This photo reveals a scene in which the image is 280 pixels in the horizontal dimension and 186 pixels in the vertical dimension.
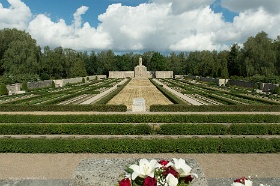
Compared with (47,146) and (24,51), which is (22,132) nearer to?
(47,146)

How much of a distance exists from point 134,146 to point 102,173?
6.62 m

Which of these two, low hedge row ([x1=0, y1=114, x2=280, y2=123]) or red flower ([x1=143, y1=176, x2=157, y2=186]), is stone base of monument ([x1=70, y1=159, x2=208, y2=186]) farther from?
low hedge row ([x1=0, y1=114, x2=280, y2=123])

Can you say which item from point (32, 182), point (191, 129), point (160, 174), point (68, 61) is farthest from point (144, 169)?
point (68, 61)

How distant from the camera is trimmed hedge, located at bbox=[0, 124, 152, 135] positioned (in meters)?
12.2

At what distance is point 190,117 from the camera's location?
15.0 m

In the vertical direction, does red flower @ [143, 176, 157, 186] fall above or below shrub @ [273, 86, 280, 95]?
above

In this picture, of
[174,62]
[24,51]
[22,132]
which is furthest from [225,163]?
[174,62]

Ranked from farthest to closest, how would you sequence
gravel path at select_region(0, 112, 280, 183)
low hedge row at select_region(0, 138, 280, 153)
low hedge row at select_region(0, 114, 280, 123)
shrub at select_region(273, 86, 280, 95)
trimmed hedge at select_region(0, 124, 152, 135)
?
shrub at select_region(273, 86, 280, 95)
low hedge row at select_region(0, 114, 280, 123)
trimmed hedge at select_region(0, 124, 152, 135)
low hedge row at select_region(0, 138, 280, 153)
gravel path at select_region(0, 112, 280, 183)

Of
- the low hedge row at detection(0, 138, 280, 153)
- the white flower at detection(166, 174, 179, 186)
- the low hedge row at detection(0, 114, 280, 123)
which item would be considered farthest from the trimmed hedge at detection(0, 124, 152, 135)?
the white flower at detection(166, 174, 179, 186)

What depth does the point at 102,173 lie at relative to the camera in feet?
10.6

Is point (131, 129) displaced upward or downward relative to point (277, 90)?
downward

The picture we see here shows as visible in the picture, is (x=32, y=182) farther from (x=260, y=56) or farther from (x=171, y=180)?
(x=260, y=56)

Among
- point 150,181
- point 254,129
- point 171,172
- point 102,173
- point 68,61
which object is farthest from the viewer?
point 68,61

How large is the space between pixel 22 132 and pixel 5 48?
159ft
